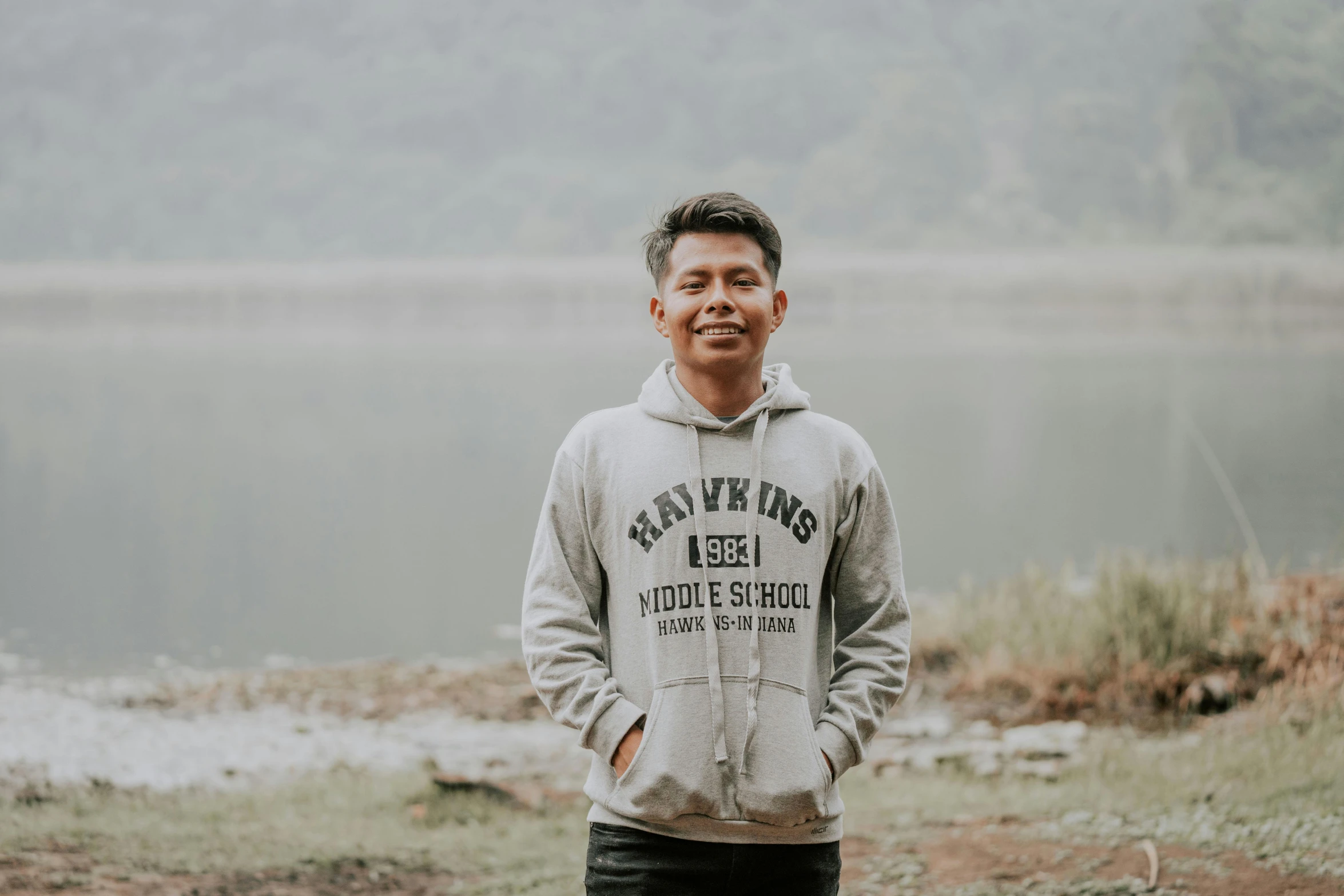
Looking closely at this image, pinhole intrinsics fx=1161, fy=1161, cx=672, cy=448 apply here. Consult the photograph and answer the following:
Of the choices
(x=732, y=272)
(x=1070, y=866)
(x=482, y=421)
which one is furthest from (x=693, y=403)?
(x=482, y=421)

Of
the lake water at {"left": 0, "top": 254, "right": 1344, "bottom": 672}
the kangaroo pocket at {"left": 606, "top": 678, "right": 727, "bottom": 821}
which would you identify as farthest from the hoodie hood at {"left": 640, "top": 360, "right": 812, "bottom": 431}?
the lake water at {"left": 0, "top": 254, "right": 1344, "bottom": 672}

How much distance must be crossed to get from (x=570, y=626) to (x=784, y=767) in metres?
0.30

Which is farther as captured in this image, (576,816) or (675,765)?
(576,816)

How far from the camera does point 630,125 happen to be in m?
6.87

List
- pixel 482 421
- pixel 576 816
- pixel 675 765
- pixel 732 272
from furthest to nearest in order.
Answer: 1. pixel 482 421
2. pixel 576 816
3. pixel 732 272
4. pixel 675 765

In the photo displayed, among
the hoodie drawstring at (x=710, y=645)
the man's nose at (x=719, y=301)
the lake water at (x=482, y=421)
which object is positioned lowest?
the hoodie drawstring at (x=710, y=645)

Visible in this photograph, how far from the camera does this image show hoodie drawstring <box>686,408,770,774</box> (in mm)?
1354

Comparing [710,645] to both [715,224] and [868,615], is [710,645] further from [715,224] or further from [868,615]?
[715,224]

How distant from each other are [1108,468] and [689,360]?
514cm

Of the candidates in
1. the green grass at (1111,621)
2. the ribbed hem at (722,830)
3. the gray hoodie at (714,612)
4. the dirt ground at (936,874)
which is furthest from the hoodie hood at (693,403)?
the green grass at (1111,621)

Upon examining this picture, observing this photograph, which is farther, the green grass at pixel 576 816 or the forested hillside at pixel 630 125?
the forested hillside at pixel 630 125

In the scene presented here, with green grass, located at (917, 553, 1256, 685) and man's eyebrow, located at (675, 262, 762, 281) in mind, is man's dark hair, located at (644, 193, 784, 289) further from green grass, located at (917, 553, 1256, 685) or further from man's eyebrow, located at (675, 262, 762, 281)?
green grass, located at (917, 553, 1256, 685)

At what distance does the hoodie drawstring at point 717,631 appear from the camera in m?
1.35

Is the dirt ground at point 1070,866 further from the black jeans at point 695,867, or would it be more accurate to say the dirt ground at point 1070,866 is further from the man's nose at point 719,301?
the man's nose at point 719,301
